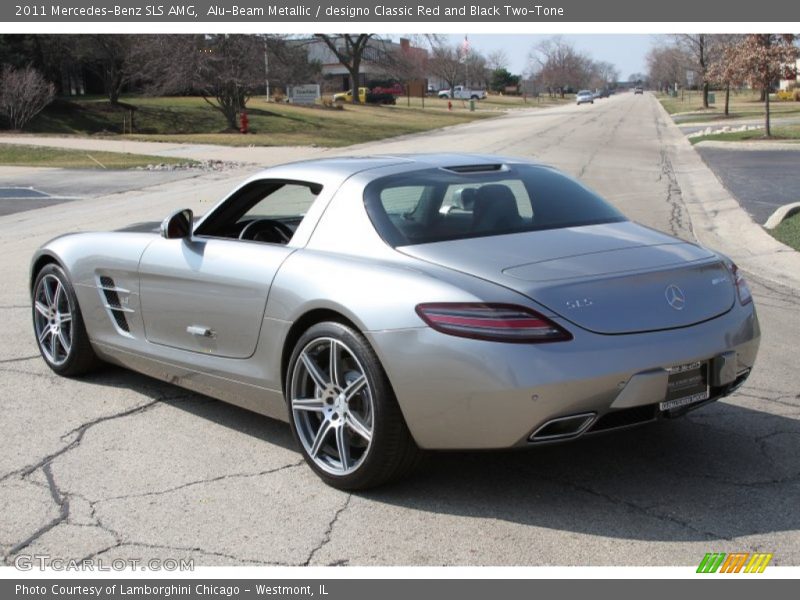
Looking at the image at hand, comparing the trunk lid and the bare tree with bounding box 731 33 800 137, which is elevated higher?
the bare tree with bounding box 731 33 800 137

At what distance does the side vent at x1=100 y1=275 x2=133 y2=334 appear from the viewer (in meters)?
5.76

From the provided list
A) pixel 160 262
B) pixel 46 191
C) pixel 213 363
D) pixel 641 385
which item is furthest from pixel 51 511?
pixel 46 191

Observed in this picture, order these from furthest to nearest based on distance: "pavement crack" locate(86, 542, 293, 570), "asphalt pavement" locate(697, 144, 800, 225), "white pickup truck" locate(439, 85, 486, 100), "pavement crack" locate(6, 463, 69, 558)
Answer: "white pickup truck" locate(439, 85, 486, 100) → "asphalt pavement" locate(697, 144, 800, 225) → "pavement crack" locate(6, 463, 69, 558) → "pavement crack" locate(86, 542, 293, 570)

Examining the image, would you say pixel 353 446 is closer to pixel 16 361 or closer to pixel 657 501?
pixel 657 501

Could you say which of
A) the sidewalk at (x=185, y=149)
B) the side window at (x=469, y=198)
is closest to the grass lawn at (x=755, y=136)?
the sidewalk at (x=185, y=149)

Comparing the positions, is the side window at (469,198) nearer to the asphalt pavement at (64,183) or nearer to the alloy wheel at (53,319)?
the alloy wheel at (53,319)

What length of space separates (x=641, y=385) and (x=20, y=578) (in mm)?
2485

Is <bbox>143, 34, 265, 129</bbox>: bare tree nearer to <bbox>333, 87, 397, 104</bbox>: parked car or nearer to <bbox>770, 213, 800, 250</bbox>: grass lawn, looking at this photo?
<bbox>770, 213, 800, 250</bbox>: grass lawn

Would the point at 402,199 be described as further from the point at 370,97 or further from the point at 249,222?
the point at 370,97

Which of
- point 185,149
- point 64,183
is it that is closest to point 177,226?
point 64,183

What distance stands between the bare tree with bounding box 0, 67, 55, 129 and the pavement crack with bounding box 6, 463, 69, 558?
130 ft

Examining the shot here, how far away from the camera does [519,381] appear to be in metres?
3.75

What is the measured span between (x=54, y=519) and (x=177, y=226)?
1.85 meters

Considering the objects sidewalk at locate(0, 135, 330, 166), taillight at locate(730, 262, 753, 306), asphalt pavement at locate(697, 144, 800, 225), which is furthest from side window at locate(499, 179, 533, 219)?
sidewalk at locate(0, 135, 330, 166)
